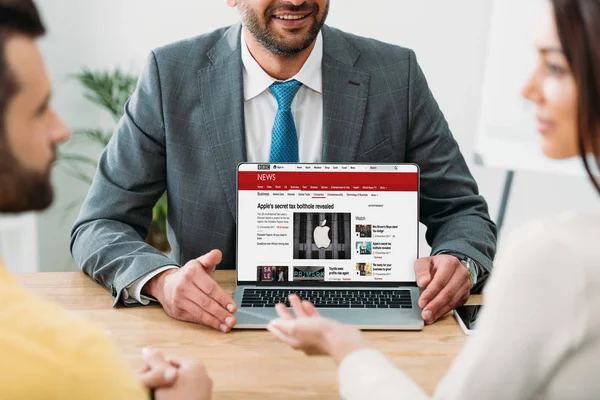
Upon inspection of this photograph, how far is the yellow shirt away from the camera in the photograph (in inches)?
30.7

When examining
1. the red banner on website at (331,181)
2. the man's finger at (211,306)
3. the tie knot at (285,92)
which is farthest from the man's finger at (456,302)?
the tie knot at (285,92)

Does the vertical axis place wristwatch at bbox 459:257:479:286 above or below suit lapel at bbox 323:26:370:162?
below

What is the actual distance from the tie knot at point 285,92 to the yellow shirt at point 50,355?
1.09m

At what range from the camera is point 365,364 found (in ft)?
3.46

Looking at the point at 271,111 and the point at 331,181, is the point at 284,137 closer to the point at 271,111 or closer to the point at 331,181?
the point at 271,111

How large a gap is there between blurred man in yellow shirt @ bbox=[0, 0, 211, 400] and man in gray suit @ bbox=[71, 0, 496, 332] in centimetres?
84

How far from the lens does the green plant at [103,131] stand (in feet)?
11.3

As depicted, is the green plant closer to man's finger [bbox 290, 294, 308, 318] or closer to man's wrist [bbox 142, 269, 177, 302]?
man's wrist [bbox 142, 269, 177, 302]

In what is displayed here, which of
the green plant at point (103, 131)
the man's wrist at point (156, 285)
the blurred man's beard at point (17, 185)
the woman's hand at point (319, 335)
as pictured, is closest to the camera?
the blurred man's beard at point (17, 185)

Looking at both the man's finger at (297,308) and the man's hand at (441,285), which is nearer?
the man's finger at (297,308)

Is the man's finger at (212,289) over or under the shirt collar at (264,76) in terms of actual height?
under

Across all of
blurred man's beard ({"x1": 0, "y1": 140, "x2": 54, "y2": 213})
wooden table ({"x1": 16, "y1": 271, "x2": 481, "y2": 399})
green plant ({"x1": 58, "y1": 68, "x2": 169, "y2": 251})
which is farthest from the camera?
green plant ({"x1": 58, "y1": 68, "x2": 169, "y2": 251})

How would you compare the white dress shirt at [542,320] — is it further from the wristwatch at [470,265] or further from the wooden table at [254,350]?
the wristwatch at [470,265]

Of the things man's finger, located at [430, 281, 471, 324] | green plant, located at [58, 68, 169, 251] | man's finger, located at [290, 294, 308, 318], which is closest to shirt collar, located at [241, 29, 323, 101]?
man's finger, located at [430, 281, 471, 324]
